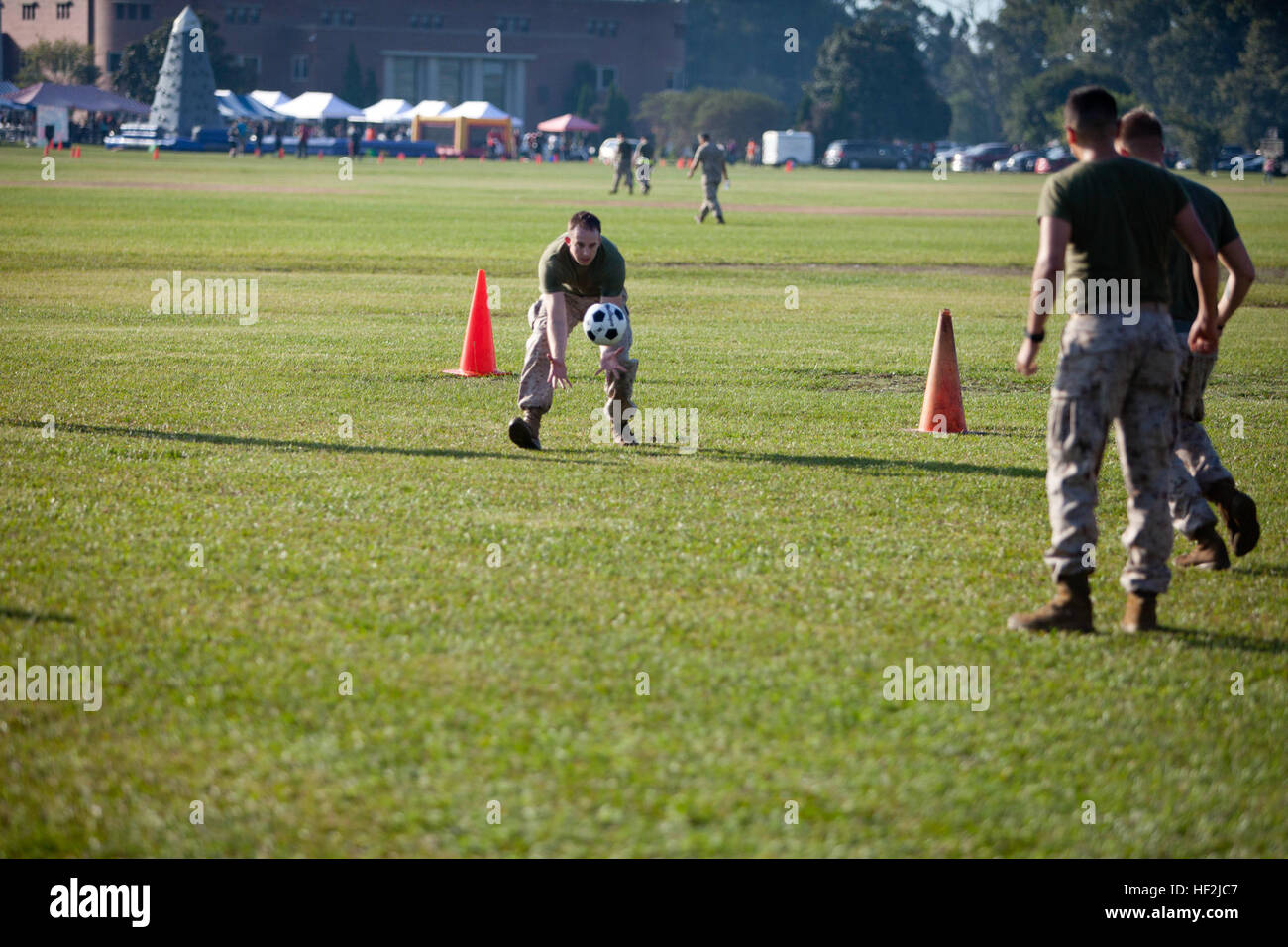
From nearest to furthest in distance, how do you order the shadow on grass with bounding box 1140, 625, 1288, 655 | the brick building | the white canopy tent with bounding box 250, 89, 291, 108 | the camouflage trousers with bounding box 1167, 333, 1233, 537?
the shadow on grass with bounding box 1140, 625, 1288, 655, the camouflage trousers with bounding box 1167, 333, 1233, 537, the white canopy tent with bounding box 250, 89, 291, 108, the brick building

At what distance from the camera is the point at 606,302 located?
10.7 m

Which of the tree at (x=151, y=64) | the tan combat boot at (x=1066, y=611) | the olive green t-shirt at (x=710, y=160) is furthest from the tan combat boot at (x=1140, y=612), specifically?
the tree at (x=151, y=64)

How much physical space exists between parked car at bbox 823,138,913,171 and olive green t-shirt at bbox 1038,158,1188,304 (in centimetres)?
9796

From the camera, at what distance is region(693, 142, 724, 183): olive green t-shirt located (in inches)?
1412

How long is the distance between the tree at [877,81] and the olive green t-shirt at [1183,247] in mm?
112190

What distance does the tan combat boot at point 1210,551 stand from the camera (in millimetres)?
8117

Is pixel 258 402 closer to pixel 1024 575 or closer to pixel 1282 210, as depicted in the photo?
pixel 1024 575

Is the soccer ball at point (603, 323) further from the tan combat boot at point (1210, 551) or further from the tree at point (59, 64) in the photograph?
the tree at point (59, 64)

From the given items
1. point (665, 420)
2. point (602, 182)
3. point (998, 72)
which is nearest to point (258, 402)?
point (665, 420)

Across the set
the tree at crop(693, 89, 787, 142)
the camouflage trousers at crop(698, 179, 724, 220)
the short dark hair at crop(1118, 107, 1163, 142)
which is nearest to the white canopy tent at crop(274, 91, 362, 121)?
the tree at crop(693, 89, 787, 142)

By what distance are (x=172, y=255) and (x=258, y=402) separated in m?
13.8

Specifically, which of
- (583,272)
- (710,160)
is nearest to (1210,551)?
(583,272)

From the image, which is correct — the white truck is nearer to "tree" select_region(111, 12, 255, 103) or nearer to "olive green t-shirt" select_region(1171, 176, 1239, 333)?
"tree" select_region(111, 12, 255, 103)
